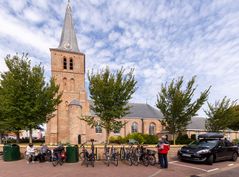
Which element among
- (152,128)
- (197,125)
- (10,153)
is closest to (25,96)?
(10,153)

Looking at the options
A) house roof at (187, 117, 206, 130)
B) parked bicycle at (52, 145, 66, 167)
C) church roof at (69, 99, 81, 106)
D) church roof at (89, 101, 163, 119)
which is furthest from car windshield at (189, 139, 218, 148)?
house roof at (187, 117, 206, 130)

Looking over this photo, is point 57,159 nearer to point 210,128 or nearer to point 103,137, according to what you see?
point 210,128

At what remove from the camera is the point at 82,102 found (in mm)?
37844

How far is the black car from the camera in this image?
11.5 metres

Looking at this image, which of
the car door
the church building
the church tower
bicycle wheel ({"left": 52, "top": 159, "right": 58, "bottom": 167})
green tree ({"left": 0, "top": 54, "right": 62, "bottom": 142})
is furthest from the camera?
the church building

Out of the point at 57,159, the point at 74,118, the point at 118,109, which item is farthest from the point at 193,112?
the point at 74,118

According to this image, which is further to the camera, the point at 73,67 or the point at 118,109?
the point at 73,67

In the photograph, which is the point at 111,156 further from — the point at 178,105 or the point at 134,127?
the point at 134,127

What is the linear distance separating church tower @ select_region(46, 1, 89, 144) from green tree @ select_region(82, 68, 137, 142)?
17.4 meters

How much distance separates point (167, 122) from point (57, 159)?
11698 mm

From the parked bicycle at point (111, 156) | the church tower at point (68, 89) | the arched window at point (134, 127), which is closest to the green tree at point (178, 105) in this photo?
the parked bicycle at point (111, 156)

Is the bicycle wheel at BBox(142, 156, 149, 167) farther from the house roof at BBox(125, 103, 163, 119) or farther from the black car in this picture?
the house roof at BBox(125, 103, 163, 119)

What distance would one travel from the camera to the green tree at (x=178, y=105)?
61.2ft

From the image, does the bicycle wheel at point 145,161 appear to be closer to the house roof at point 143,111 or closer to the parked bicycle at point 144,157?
the parked bicycle at point 144,157
